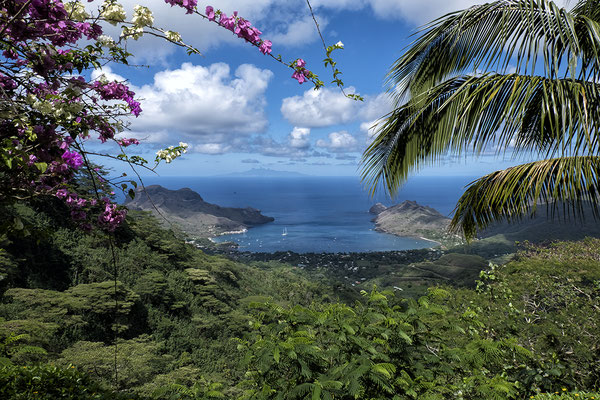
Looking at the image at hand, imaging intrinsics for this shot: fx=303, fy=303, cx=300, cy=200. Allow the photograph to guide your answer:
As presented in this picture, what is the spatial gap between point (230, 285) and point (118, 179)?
Result: 79.1 ft

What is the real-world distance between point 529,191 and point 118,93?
133 inches

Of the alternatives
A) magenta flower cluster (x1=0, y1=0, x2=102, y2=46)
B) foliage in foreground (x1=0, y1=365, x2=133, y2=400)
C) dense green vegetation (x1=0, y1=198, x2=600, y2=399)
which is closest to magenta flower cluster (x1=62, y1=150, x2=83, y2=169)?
dense green vegetation (x1=0, y1=198, x2=600, y2=399)

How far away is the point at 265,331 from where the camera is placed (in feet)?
8.49

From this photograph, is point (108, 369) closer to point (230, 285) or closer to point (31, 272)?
point (31, 272)

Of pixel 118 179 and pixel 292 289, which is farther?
pixel 292 289

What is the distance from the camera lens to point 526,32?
8.02ft

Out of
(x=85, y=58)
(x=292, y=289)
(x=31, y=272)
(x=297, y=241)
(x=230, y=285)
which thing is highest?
(x=85, y=58)

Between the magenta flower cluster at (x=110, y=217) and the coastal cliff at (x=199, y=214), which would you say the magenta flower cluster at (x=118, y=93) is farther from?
the coastal cliff at (x=199, y=214)

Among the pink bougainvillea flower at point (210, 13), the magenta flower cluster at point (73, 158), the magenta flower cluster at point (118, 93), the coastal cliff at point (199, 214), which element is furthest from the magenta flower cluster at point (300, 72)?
the coastal cliff at point (199, 214)

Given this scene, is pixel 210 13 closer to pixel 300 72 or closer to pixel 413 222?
pixel 300 72

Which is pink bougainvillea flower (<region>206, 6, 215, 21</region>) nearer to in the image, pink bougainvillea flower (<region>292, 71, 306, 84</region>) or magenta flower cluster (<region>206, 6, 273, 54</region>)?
magenta flower cluster (<region>206, 6, 273, 54</region>)

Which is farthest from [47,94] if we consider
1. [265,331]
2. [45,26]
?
[265,331]

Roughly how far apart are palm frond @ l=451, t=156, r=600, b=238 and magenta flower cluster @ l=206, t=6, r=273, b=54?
7.69 ft

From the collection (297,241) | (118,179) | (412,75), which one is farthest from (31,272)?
(297,241)
